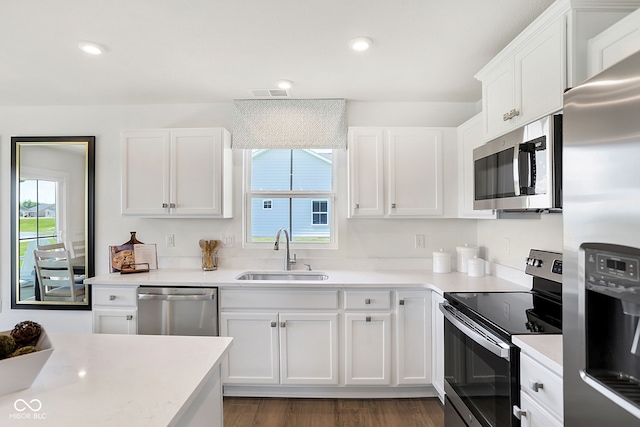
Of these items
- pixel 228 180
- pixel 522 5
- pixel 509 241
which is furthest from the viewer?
pixel 228 180

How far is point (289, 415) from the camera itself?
2.34 metres

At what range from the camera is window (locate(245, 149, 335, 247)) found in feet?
10.2

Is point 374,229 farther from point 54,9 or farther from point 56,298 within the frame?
point 56,298

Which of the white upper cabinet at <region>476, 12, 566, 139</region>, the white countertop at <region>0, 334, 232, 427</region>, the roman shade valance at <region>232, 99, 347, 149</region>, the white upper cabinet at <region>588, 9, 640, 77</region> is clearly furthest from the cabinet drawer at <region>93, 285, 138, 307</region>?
the white upper cabinet at <region>588, 9, 640, 77</region>

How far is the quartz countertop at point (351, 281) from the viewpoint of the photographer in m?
2.35

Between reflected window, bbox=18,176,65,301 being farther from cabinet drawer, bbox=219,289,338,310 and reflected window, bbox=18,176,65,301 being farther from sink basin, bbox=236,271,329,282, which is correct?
cabinet drawer, bbox=219,289,338,310

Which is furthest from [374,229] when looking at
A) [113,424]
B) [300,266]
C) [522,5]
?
[113,424]

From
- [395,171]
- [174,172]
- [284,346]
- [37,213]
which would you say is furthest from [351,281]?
[37,213]

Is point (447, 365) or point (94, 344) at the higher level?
point (94, 344)

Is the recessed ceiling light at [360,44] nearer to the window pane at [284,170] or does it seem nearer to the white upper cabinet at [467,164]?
the white upper cabinet at [467,164]

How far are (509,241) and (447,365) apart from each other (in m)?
1.05

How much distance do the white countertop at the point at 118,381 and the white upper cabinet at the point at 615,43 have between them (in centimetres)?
174

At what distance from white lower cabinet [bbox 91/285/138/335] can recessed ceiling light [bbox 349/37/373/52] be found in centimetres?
226

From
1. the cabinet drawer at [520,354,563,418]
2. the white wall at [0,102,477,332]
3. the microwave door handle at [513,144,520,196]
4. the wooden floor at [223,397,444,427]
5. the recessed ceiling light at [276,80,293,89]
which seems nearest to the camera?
the cabinet drawer at [520,354,563,418]
